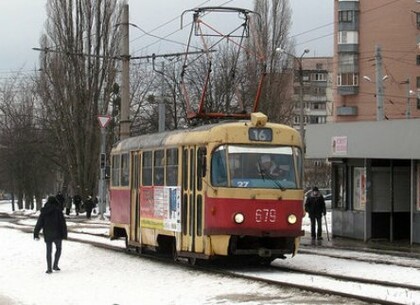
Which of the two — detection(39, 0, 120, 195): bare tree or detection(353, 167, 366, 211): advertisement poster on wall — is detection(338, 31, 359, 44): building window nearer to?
detection(39, 0, 120, 195): bare tree

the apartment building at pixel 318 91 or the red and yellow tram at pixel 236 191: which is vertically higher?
the apartment building at pixel 318 91

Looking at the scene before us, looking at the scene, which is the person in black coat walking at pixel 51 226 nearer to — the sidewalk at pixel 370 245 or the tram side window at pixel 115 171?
the tram side window at pixel 115 171

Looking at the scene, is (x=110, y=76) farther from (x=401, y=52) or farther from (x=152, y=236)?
(x=401, y=52)

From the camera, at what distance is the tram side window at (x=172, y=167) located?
55.4 ft

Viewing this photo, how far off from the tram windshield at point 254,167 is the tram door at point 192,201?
20.6 inches

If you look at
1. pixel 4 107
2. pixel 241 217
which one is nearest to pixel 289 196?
pixel 241 217

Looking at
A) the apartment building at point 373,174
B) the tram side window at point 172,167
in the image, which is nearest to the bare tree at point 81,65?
the apartment building at point 373,174

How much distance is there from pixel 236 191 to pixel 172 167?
2.35m

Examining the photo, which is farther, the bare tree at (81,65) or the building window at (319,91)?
the building window at (319,91)

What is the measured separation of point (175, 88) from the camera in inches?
Result: 2061

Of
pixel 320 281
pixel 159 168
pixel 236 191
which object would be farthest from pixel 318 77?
pixel 320 281

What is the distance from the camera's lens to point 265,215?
1528 cm

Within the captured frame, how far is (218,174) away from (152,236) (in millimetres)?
3561

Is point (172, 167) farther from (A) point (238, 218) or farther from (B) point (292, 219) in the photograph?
(B) point (292, 219)
